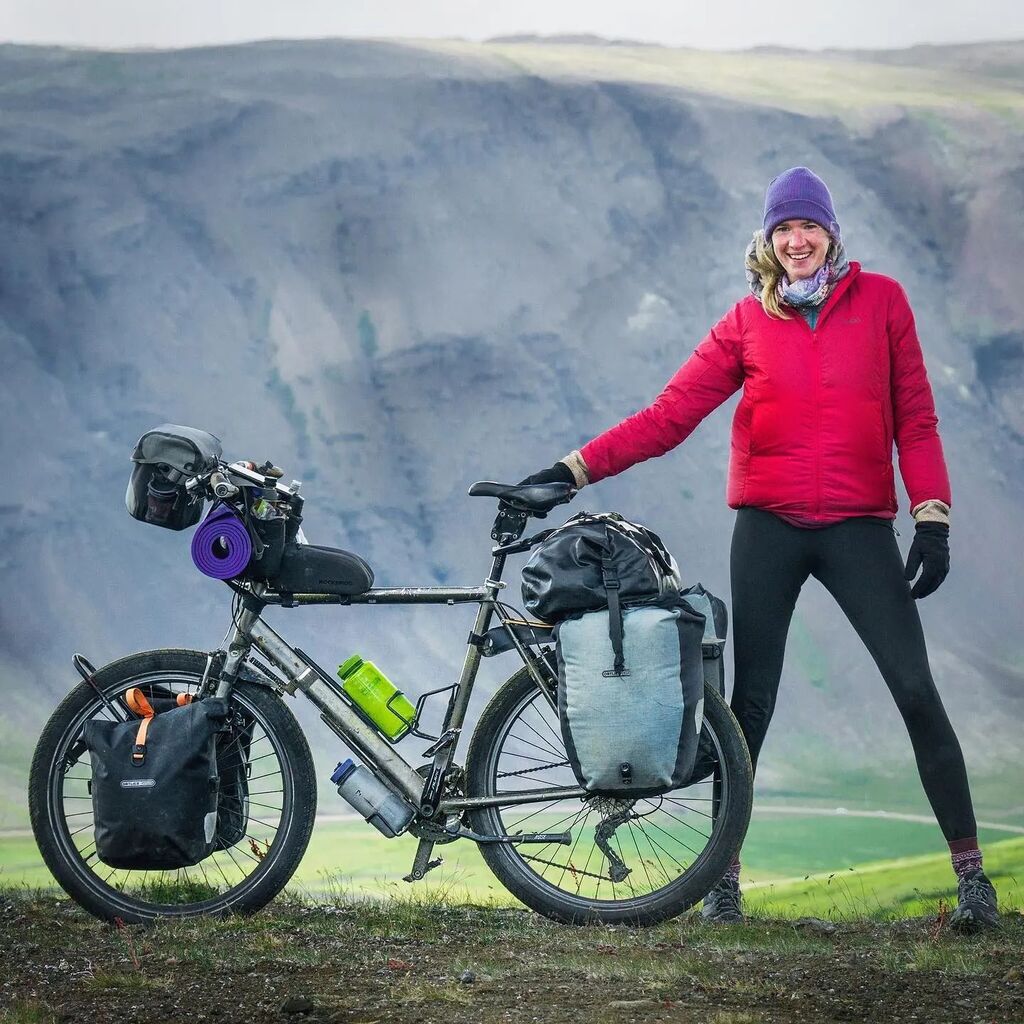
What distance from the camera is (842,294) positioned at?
10.1ft

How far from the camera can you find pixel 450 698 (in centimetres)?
305

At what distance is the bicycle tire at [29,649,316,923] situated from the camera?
119 inches

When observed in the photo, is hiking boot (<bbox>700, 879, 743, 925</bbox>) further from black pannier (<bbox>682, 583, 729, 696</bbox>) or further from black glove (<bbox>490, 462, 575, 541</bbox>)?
black glove (<bbox>490, 462, 575, 541</bbox>)

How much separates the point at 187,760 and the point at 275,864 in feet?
1.04

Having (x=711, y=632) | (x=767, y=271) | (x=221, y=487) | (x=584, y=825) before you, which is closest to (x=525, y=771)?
(x=584, y=825)

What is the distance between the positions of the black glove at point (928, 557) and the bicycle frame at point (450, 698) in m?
0.86

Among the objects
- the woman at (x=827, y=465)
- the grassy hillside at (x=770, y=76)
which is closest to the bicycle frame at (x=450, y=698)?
the woman at (x=827, y=465)

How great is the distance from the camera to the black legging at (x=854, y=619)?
298 centimetres

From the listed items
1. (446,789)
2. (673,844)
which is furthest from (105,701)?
(673,844)

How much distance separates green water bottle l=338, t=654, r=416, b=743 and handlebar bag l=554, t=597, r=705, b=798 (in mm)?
399

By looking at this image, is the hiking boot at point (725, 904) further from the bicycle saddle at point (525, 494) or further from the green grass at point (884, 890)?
the bicycle saddle at point (525, 494)

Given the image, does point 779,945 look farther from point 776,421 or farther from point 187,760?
point 187,760

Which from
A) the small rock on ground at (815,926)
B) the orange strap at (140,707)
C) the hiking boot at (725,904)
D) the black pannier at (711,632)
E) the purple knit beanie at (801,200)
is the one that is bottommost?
the small rock on ground at (815,926)

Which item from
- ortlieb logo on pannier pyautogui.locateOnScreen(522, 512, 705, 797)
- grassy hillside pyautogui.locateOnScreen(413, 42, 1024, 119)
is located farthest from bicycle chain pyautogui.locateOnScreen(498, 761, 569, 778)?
grassy hillside pyautogui.locateOnScreen(413, 42, 1024, 119)
